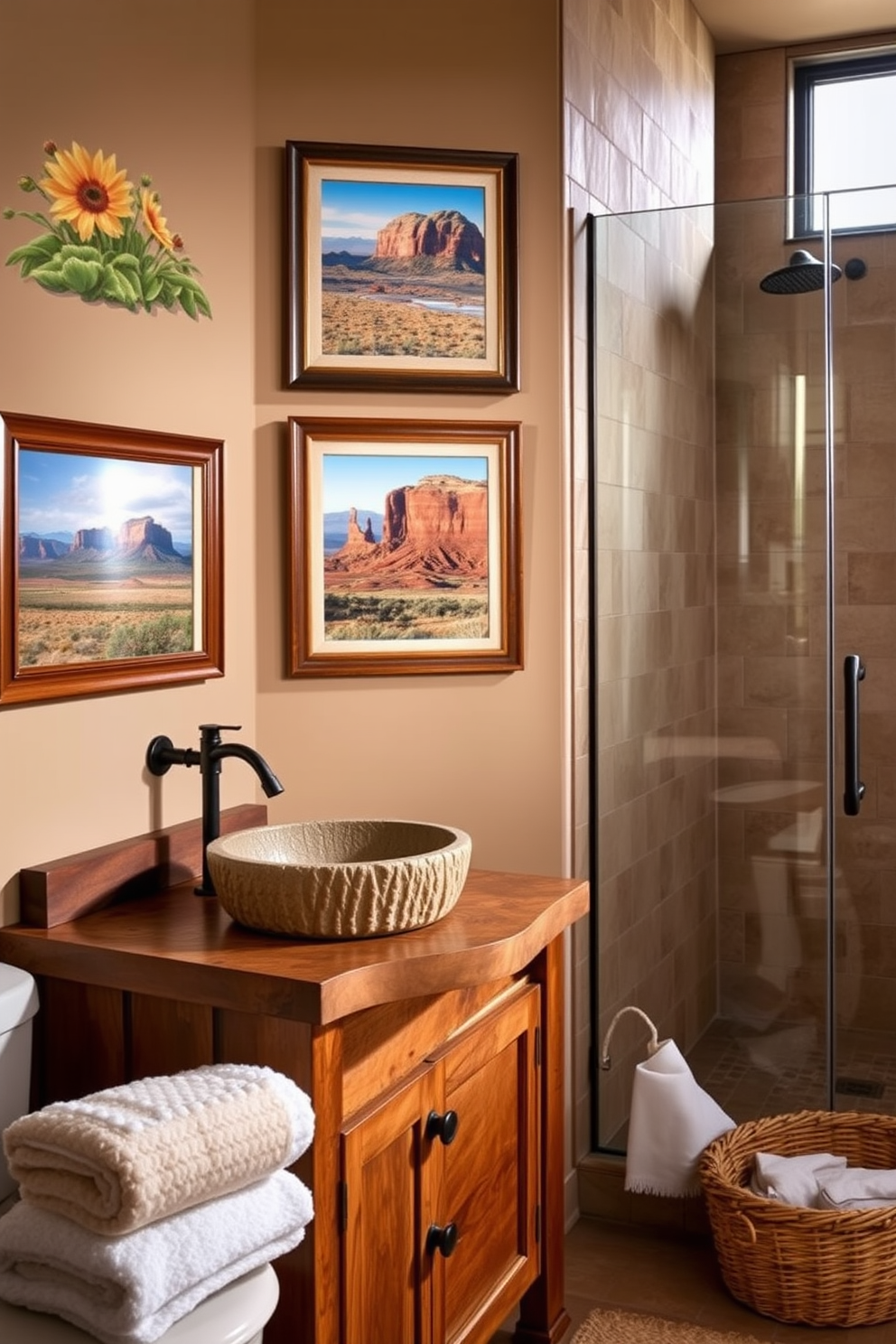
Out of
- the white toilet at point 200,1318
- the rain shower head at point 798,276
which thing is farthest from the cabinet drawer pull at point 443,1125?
the rain shower head at point 798,276

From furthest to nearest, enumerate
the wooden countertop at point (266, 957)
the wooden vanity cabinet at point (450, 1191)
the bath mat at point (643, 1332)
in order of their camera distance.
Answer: the bath mat at point (643, 1332) < the wooden vanity cabinet at point (450, 1191) < the wooden countertop at point (266, 957)

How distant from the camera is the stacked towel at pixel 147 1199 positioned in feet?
4.57

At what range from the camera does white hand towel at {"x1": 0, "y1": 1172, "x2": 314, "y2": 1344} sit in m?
1.39

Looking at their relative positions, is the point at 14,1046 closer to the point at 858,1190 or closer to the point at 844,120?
the point at 858,1190

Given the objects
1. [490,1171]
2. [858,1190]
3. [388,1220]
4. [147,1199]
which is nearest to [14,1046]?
[147,1199]

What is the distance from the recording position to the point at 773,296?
280 centimetres

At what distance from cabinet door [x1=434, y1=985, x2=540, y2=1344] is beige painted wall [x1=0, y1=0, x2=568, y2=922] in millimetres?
512

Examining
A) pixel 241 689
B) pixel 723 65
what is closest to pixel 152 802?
pixel 241 689

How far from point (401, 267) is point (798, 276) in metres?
0.84

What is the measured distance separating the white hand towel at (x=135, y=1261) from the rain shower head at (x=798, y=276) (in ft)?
6.71

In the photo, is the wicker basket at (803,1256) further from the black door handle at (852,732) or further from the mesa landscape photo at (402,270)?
the mesa landscape photo at (402,270)

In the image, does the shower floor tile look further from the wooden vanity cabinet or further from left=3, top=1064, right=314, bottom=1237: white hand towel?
left=3, top=1064, right=314, bottom=1237: white hand towel

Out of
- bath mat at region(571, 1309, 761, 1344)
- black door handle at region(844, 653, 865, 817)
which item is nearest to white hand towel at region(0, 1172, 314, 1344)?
bath mat at region(571, 1309, 761, 1344)

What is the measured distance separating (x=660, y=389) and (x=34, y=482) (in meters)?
1.43
